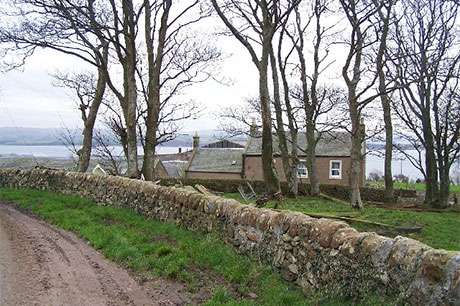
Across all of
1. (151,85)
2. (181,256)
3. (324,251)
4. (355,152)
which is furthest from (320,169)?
(324,251)

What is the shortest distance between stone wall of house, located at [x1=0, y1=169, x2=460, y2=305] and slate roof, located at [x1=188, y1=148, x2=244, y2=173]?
3778 centimetres

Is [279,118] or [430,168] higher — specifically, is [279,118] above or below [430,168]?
above

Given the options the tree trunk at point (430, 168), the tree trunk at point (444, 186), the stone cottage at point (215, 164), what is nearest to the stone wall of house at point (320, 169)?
the stone cottage at point (215, 164)

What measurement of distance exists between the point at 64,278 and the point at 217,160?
44.5 m

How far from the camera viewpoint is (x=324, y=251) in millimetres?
6617

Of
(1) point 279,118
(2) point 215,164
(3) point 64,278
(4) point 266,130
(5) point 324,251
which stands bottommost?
(3) point 64,278

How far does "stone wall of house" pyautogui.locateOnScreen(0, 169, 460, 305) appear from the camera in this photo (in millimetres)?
4836

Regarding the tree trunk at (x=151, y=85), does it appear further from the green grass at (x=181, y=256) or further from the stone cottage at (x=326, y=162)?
the stone cottage at (x=326, y=162)

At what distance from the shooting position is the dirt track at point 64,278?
6.76 m

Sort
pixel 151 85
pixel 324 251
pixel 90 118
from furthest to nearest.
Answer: pixel 90 118, pixel 151 85, pixel 324 251

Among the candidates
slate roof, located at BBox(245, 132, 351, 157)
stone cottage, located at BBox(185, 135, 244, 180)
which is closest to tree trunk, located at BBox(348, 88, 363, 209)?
slate roof, located at BBox(245, 132, 351, 157)

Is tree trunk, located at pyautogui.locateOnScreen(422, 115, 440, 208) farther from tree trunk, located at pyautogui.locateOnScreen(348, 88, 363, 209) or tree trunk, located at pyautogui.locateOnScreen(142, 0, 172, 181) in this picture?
tree trunk, located at pyautogui.locateOnScreen(142, 0, 172, 181)

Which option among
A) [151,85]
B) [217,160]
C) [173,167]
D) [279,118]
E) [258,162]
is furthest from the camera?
[173,167]

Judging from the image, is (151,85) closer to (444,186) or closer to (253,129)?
(253,129)
